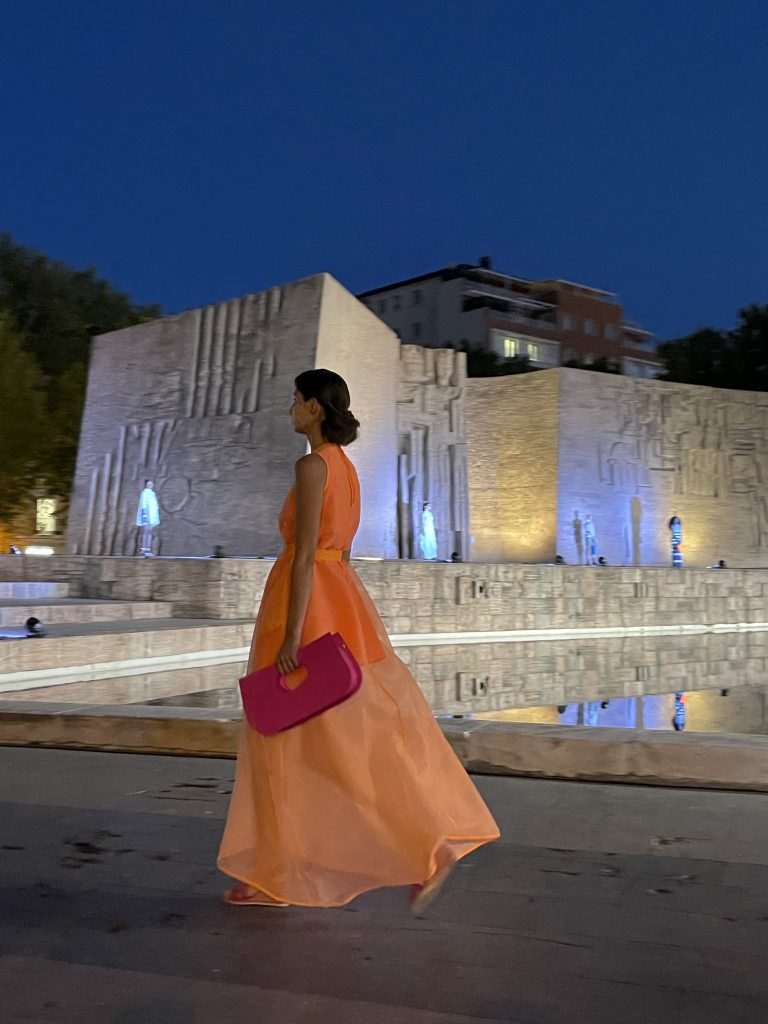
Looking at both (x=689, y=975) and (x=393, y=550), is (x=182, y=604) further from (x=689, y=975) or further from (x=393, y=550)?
(x=689, y=975)

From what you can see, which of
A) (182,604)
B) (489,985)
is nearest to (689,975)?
(489,985)

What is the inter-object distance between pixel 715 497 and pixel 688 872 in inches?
811

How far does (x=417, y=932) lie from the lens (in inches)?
80.3

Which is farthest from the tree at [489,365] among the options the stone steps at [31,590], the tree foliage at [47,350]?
the stone steps at [31,590]

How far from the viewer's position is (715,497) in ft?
72.1

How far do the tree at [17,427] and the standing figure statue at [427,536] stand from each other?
8.61 meters

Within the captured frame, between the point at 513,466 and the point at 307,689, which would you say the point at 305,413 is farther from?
the point at 513,466

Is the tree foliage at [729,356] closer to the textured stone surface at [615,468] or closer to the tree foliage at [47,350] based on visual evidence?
the textured stone surface at [615,468]

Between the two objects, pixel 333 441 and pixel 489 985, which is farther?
pixel 333 441

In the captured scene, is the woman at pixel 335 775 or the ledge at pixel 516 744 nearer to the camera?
the woman at pixel 335 775

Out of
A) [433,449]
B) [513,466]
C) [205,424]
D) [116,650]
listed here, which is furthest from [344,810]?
[513,466]

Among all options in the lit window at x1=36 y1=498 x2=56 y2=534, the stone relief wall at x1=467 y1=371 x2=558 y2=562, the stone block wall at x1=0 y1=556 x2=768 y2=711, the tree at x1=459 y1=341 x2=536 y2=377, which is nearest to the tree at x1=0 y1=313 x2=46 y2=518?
the lit window at x1=36 y1=498 x2=56 y2=534

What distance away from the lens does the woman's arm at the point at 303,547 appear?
2260 mm

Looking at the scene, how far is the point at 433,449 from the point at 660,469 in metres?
6.06
